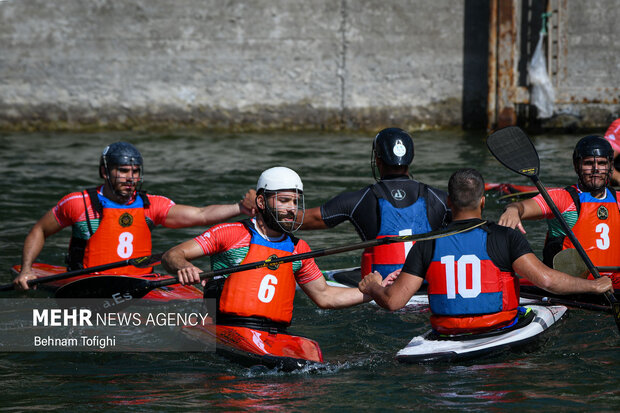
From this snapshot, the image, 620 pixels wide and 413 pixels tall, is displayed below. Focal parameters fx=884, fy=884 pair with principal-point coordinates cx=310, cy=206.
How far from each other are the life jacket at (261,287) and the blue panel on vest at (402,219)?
127 centimetres

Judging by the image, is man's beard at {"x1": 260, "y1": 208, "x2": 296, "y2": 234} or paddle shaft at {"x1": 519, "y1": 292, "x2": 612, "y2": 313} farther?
paddle shaft at {"x1": 519, "y1": 292, "x2": 612, "y2": 313}

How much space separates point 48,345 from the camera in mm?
7105

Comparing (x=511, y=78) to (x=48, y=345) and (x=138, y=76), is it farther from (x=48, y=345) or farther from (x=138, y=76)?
(x=48, y=345)

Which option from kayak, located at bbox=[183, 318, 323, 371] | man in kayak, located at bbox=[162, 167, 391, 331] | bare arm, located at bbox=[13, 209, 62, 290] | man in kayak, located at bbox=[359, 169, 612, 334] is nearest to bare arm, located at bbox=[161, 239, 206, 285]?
man in kayak, located at bbox=[162, 167, 391, 331]

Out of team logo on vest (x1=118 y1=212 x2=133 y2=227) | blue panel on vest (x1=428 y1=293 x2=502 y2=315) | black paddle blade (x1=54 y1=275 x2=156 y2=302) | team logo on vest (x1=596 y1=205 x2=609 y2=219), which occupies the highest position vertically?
team logo on vest (x1=596 y1=205 x2=609 y2=219)

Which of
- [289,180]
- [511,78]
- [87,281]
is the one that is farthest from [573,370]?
[511,78]

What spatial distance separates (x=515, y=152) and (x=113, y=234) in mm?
3672

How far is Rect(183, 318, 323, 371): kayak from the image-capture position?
235 inches

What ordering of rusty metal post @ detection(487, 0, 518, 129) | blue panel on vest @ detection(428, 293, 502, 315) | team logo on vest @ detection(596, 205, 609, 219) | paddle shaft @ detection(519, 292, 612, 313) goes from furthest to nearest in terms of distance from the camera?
rusty metal post @ detection(487, 0, 518, 129), team logo on vest @ detection(596, 205, 609, 219), paddle shaft @ detection(519, 292, 612, 313), blue panel on vest @ detection(428, 293, 502, 315)

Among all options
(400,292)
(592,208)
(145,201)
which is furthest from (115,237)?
(592,208)

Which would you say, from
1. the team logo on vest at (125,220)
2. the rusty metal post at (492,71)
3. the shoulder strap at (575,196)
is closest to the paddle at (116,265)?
the team logo on vest at (125,220)

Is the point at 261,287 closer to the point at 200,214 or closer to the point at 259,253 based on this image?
the point at 259,253

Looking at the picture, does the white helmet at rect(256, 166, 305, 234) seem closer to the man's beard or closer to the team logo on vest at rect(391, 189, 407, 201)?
the man's beard

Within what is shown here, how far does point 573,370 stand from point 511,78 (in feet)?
37.3
